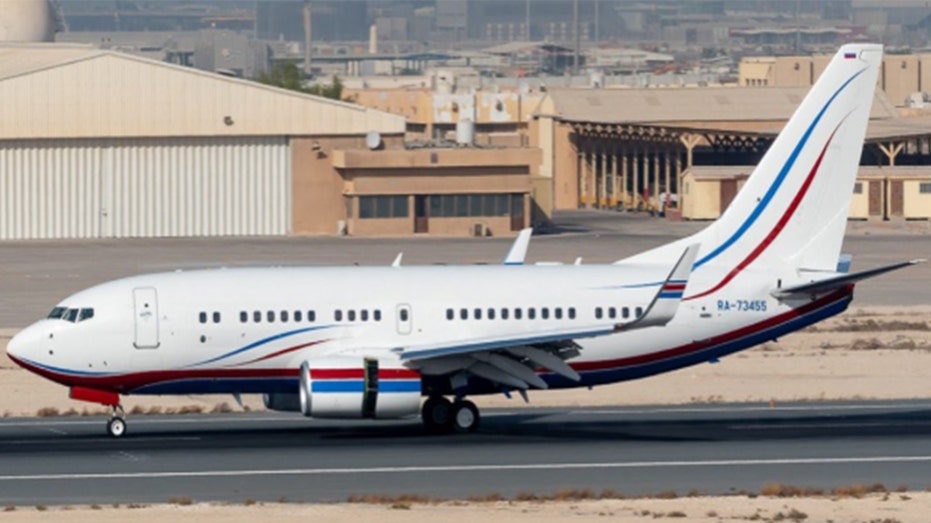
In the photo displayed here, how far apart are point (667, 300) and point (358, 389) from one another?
22.2 feet

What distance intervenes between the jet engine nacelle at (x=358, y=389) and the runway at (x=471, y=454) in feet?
2.82

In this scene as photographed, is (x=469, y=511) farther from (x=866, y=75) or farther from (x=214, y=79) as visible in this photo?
(x=214, y=79)

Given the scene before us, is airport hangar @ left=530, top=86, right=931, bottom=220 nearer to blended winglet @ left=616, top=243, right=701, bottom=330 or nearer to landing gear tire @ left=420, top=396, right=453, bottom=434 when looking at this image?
landing gear tire @ left=420, top=396, right=453, bottom=434

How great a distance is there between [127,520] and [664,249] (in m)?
16.9

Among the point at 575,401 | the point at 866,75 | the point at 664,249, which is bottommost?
the point at 575,401

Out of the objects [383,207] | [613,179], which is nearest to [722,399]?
[383,207]

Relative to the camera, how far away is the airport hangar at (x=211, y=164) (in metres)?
110

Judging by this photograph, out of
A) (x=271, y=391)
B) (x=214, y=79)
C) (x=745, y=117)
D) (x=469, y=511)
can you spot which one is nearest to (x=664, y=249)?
(x=271, y=391)

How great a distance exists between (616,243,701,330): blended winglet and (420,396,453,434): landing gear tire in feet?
16.9

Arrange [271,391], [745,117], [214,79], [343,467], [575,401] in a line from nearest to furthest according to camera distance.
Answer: [343,467], [271,391], [575,401], [214,79], [745,117]

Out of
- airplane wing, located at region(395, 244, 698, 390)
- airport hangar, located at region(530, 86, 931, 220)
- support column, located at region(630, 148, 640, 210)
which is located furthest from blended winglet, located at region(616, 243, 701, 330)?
support column, located at region(630, 148, 640, 210)

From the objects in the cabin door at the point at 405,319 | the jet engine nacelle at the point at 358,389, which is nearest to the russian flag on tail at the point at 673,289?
the jet engine nacelle at the point at 358,389

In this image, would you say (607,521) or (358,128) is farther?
(358,128)

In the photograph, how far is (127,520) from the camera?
3253 cm
